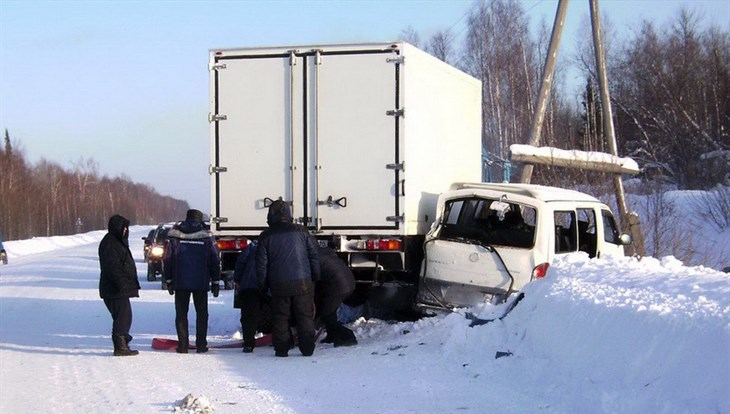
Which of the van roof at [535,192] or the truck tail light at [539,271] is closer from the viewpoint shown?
the truck tail light at [539,271]

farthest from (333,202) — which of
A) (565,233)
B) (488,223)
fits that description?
(565,233)

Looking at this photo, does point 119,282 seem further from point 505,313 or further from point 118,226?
point 505,313

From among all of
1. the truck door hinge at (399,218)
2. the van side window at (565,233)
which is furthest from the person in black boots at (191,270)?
the van side window at (565,233)

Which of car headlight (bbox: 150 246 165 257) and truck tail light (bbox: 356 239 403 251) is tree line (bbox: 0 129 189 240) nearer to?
car headlight (bbox: 150 246 165 257)

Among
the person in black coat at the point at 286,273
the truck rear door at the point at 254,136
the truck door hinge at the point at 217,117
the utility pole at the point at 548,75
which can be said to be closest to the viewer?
the person in black coat at the point at 286,273

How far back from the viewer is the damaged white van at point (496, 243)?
10094mm

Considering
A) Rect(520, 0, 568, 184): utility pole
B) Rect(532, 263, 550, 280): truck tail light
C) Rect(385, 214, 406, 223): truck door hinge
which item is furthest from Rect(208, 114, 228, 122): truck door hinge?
Rect(520, 0, 568, 184): utility pole

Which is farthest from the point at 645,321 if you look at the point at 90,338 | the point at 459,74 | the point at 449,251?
the point at 90,338

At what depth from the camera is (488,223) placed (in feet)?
36.9

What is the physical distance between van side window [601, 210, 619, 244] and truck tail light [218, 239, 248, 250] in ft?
15.9

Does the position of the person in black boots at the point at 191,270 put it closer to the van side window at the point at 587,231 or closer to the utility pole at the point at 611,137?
the van side window at the point at 587,231

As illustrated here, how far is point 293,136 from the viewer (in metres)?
10.9

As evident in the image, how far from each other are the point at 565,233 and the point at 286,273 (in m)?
3.99

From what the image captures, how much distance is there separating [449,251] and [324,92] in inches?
99.7
